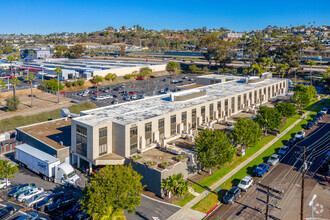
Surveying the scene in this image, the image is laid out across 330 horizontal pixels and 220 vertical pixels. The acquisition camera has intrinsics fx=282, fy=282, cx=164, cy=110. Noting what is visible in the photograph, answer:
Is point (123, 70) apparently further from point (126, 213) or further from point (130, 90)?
point (126, 213)

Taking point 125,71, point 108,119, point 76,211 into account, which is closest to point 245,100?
point 108,119

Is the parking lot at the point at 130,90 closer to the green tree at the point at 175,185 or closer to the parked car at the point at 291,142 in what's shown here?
the parked car at the point at 291,142

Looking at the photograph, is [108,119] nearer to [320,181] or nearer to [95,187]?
[95,187]

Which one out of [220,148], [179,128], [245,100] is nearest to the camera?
[220,148]

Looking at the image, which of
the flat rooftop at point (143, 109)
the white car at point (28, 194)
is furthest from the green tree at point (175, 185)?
the white car at point (28, 194)

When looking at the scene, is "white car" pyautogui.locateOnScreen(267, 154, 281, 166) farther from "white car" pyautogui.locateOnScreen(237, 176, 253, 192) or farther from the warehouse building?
the warehouse building

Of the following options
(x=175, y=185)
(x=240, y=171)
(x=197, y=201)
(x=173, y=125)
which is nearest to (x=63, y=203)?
(x=175, y=185)

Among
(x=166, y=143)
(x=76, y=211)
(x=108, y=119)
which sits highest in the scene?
(x=108, y=119)
